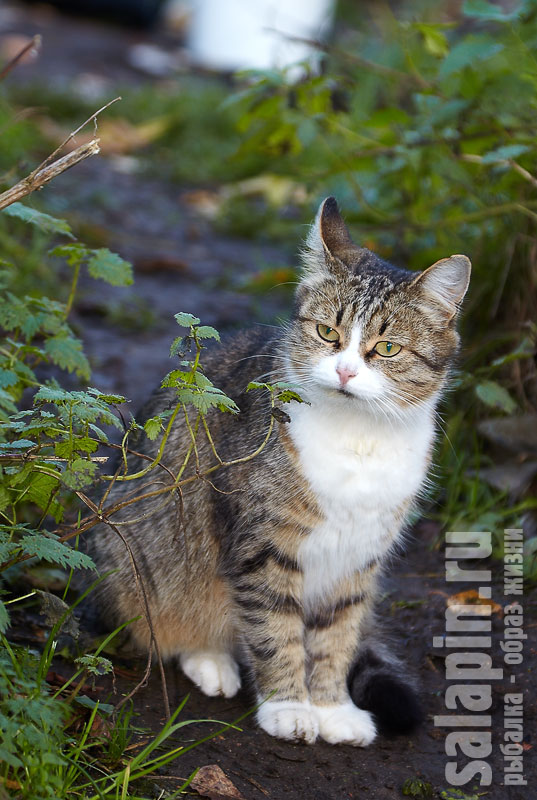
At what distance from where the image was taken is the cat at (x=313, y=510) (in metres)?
2.81

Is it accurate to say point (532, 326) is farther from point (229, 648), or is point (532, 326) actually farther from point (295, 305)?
point (229, 648)

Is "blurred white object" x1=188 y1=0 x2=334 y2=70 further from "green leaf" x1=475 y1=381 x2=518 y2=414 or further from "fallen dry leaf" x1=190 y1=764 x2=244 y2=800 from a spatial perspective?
"fallen dry leaf" x1=190 y1=764 x2=244 y2=800

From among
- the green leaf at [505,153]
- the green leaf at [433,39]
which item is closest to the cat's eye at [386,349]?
the green leaf at [505,153]

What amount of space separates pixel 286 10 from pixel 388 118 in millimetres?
8479

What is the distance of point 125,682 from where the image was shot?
2.98 metres

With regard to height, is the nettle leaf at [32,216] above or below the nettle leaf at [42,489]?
above

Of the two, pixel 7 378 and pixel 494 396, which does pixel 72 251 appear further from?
pixel 494 396

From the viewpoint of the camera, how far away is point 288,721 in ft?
9.46

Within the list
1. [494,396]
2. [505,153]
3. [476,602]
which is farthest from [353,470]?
[505,153]

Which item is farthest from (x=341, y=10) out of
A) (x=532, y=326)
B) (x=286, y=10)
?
(x=532, y=326)

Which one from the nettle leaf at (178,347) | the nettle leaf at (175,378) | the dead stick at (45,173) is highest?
the dead stick at (45,173)

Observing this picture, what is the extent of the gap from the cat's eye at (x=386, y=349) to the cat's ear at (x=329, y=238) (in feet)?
1.09

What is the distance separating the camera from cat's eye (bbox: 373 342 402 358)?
282cm

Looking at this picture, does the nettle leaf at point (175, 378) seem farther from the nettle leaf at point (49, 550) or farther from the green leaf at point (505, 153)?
the green leaf at point (505, 153)
